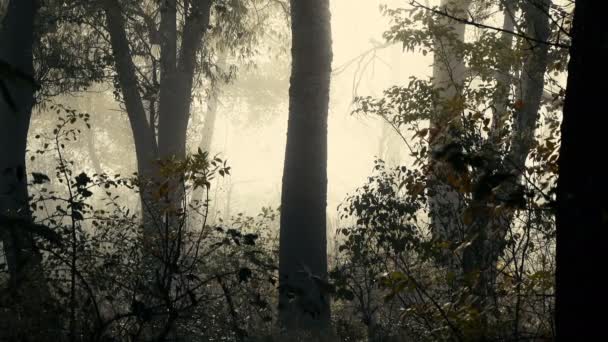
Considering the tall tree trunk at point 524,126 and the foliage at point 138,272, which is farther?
the tall tree trunk at point 524,126

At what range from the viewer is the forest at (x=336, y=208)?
3.29 m

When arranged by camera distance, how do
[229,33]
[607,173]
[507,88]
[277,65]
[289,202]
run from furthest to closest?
[277,65], [229,33], [289,202], [507,88], [607,173]

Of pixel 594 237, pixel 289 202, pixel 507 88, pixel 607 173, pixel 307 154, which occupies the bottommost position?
pixel 594 237

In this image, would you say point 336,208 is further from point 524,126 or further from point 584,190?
point 584,190

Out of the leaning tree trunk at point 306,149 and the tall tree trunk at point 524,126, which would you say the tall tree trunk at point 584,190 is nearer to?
the tall tree trunk at point 524,126

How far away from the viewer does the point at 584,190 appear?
3.17 meters

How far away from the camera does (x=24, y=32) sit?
33.8 feet

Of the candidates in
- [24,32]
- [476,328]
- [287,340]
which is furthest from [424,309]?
[24,32]

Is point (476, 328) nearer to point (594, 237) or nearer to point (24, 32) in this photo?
point (594, 237)

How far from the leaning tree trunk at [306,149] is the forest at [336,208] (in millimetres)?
27

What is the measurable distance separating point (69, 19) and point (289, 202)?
5.91m

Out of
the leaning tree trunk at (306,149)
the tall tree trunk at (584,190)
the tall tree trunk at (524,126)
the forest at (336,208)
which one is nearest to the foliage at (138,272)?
the forest at (336,208)

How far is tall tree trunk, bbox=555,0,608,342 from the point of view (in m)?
3.15

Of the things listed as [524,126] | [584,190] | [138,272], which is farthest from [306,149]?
[584,190]
